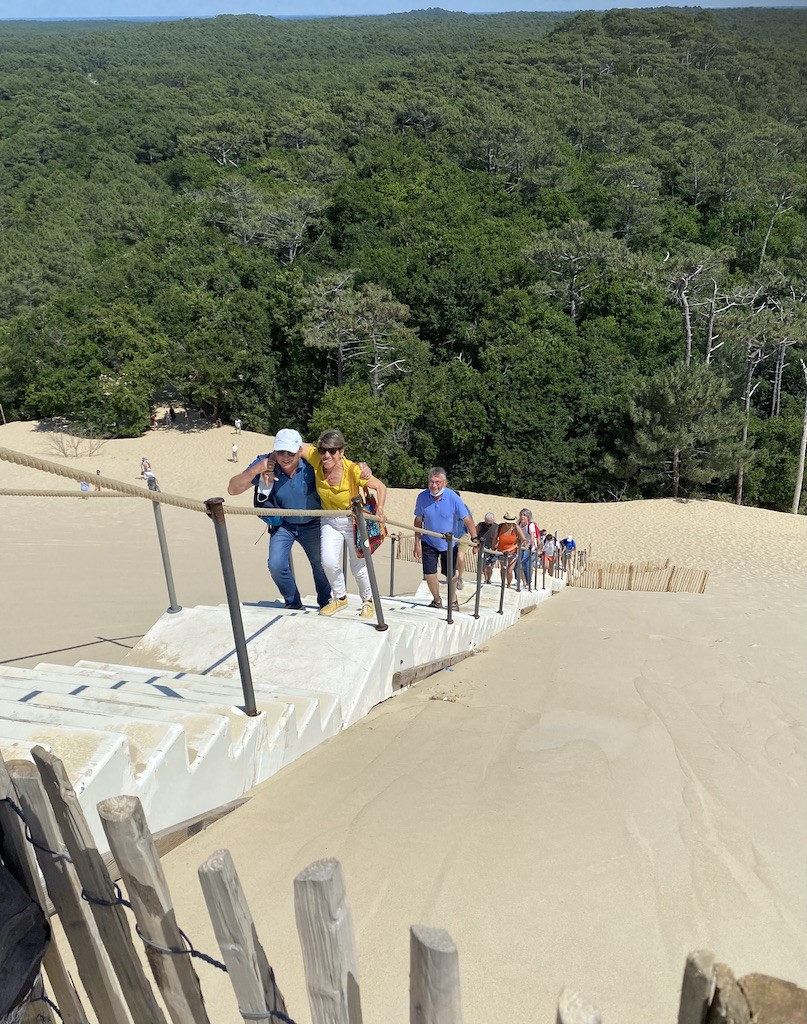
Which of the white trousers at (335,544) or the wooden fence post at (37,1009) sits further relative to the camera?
the white trousers at (335,544)

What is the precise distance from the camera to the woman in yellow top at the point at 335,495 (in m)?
5.19

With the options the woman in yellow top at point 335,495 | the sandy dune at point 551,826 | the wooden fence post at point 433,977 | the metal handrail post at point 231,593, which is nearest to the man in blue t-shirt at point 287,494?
the woman in yellow top at point 335,495

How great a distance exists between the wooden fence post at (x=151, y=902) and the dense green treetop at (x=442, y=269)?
97.6 ft

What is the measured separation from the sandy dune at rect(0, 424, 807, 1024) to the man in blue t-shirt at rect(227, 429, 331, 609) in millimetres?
1309

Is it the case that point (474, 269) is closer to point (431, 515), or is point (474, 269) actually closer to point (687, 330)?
point (687, 330)

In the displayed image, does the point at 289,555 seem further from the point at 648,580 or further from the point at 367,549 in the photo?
the point at 648,580

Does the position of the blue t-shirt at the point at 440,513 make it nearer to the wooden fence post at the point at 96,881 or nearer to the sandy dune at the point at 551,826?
the sandy dune at the point at 551,826

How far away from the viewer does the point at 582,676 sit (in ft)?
18.0

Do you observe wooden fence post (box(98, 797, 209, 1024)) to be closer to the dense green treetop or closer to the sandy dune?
the sandy dune

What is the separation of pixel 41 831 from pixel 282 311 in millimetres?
38032

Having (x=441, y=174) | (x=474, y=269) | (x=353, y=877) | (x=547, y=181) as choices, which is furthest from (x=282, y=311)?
(x=353, y=877)

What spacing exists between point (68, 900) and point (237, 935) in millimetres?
540

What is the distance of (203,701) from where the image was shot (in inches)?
135

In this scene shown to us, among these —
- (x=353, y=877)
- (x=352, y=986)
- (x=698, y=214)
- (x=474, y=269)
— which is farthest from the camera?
(x=698, y=214)
